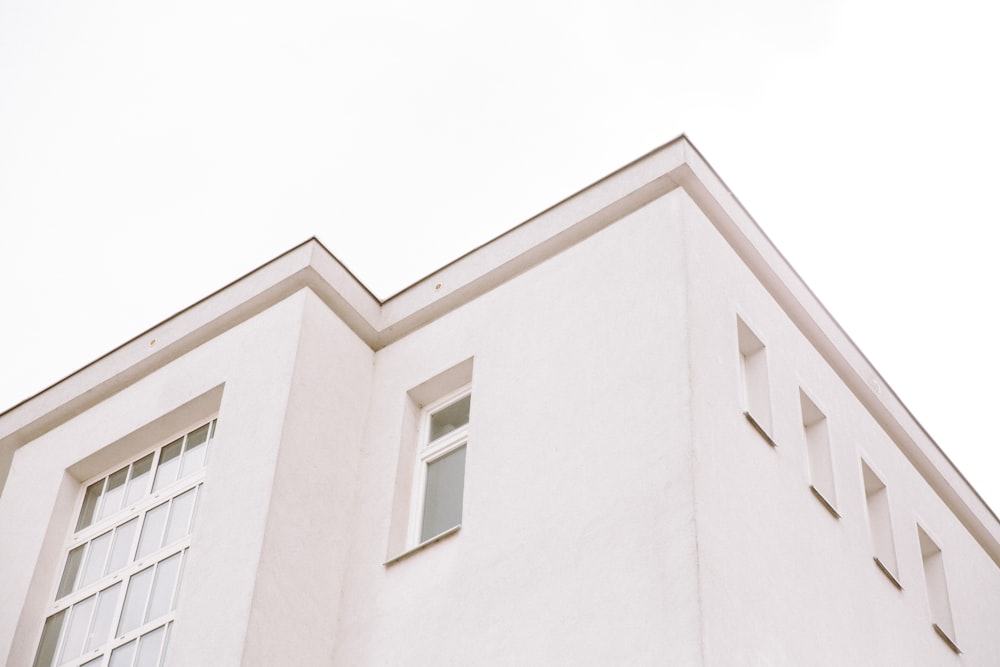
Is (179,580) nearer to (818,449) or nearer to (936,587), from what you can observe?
(818,449)

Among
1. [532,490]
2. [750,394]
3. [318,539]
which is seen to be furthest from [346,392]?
[750,394]

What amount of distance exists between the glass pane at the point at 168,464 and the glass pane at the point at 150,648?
168 cm

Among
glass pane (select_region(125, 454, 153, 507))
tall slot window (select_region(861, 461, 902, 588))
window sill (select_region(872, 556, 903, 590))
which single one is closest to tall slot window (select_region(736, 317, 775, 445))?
window sill (select_region(872, 556, 903, 590))

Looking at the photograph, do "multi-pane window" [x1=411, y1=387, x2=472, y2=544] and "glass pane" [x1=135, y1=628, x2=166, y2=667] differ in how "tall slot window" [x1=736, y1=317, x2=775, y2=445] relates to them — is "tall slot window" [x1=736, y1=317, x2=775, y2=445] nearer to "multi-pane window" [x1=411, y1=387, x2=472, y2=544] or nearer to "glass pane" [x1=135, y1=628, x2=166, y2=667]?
"multi-pane window" [x1=411, y1=387, x2=472, y2=544]

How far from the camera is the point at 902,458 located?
15109mm

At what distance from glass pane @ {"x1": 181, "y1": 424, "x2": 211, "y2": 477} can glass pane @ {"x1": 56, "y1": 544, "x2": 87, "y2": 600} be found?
1233 millimetres

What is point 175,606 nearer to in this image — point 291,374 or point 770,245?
point 291,374

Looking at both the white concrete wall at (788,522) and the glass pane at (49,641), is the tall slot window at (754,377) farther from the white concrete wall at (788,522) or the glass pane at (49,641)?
the glass pane at (49,641)

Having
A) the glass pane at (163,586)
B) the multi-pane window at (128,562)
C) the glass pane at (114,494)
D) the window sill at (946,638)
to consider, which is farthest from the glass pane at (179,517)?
the window sill at (946,638)

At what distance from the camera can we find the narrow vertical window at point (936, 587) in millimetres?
14153

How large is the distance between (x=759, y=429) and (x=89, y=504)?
6158 mm

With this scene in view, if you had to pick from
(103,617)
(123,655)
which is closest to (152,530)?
(103,617)

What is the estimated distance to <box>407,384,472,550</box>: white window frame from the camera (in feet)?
41.5

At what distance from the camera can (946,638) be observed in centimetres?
1376
